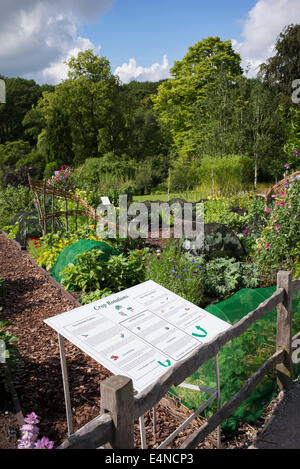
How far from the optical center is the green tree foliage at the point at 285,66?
62.6ft

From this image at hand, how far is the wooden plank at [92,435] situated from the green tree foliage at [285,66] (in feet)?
65.2

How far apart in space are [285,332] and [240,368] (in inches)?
19.1

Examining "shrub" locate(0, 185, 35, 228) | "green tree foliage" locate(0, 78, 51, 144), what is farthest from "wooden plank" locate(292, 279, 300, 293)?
"green tree foliage" locate(0, 78, 51, 144)

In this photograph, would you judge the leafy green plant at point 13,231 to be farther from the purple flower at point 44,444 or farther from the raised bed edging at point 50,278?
the purple flower at point 44,444

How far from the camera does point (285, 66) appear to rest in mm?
19938

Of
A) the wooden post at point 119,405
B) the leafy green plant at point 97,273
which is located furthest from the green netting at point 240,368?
the leafy green plant at point 97,273

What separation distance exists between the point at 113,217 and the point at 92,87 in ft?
61.5

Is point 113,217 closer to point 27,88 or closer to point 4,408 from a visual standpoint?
point 4,408

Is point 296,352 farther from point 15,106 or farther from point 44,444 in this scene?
point 15,106

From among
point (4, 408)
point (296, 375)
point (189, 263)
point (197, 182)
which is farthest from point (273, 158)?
point (4, 408)

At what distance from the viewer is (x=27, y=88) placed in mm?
37125

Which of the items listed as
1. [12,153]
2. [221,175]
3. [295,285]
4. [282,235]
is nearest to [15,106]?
[12,153]

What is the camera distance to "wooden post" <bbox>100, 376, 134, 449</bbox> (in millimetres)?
1445

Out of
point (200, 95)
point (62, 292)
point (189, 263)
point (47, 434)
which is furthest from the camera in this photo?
point (200, 95)
